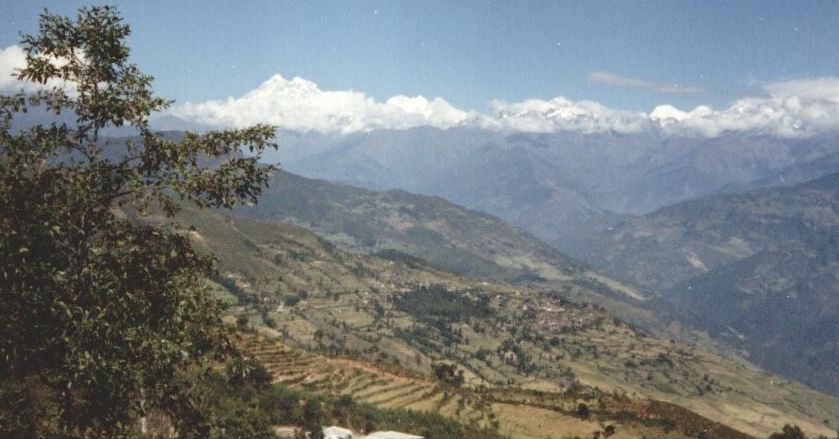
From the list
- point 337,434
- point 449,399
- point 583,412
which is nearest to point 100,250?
point 337,434

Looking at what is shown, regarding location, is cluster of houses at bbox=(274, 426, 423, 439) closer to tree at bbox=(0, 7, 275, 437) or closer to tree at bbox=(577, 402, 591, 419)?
tree at bbox=(0, 7, 275, 437)

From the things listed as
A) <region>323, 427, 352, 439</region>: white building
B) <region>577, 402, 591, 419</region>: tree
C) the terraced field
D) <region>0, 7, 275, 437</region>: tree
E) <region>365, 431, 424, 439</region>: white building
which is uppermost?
<region>0, 7, 275, 437</region>: tree

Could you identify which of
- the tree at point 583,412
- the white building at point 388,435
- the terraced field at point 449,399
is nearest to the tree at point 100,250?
the white building at point 388,435

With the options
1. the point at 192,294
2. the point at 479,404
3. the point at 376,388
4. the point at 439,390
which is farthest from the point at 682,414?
the point at 192,294

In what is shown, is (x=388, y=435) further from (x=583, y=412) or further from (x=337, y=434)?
(x=583, y=412)

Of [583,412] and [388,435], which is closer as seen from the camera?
[388,435]

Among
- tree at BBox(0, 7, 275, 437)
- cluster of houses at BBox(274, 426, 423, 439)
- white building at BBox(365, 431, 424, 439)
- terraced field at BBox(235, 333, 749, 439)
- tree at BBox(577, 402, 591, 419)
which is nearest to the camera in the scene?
tree at BBox(0, 7, 275, 437)

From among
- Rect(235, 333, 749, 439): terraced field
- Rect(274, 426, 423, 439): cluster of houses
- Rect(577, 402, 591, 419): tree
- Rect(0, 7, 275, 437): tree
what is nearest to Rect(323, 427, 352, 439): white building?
Rect(274, 426, 423, 439): cluster of houses

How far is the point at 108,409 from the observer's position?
18953 millimetres

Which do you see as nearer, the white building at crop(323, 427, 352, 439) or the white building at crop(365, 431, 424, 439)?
the white building at crop(323, 427, 352, 439)

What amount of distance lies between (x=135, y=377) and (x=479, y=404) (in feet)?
261

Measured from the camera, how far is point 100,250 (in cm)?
1986

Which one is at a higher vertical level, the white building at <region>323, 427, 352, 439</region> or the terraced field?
the white building at <region>323, 427, 352, 439</region>

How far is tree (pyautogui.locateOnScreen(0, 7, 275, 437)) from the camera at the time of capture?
17141 millimetres
